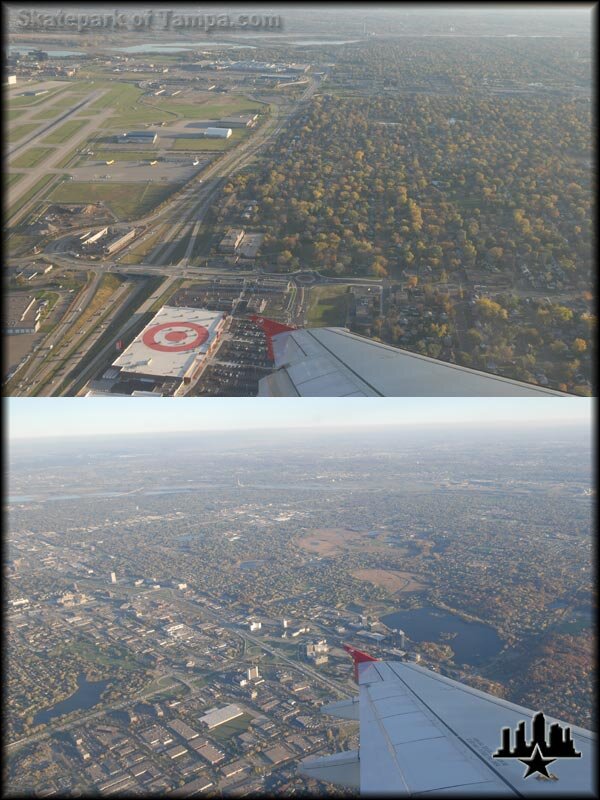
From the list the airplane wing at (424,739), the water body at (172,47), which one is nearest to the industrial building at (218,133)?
the water body at (172,47)

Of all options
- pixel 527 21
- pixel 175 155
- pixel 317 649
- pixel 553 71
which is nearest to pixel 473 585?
pixel 317 649

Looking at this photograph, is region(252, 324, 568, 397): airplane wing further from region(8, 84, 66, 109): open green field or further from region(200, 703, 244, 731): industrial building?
region(8, 84, 66, 109): open green field

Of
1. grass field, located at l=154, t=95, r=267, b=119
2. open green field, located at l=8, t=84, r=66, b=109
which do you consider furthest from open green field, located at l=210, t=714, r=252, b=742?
open green field, located at l=8, t=84, r=66, b=109

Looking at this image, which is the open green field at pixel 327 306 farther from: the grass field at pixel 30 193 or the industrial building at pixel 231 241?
the grass field at pixel 30 193

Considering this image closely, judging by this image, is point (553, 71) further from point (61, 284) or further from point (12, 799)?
point (12, 799)

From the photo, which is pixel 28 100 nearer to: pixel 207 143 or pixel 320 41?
pixel 207 143

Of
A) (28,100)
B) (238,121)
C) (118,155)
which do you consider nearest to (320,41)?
(238,121)

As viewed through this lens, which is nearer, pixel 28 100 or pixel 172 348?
pixel 172 348
